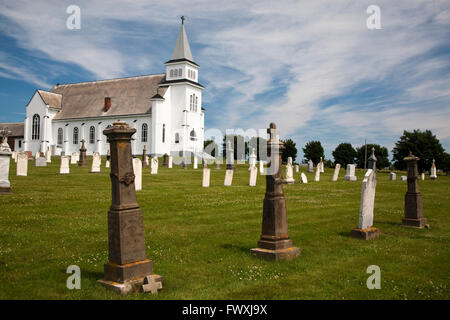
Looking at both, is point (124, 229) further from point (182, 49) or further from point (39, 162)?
point (182, 49)

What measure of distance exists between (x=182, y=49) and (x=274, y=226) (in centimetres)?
5919

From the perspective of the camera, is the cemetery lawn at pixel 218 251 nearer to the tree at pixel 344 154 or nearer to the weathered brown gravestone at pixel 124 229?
the weathered brown gravestone at pixel 124 229

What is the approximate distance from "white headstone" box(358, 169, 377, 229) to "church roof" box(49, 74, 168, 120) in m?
53.9

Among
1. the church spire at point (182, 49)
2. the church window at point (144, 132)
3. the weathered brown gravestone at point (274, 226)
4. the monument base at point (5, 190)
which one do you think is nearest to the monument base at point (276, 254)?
the weathered brown gravestone at point (274, 226)

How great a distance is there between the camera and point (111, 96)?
66.2 meters

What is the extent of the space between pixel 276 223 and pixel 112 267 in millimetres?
3258

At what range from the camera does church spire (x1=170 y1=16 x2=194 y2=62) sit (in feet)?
204


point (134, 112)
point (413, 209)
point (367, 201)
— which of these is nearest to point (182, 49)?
point (134, 112)

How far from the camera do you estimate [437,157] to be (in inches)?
2586

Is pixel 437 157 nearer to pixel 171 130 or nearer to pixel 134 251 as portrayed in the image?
pixel 171 130

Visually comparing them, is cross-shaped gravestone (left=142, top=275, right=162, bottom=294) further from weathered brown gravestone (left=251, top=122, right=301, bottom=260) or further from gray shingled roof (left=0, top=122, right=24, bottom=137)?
gray shingled roof (left=0, top=122, right=24, bottom=137)

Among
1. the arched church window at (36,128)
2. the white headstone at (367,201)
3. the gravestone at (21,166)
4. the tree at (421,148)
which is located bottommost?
the white headstone at (367,201)

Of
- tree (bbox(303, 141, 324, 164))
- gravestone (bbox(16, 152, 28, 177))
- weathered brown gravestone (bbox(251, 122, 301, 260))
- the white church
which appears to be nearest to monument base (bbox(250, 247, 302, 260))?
weathered brown gravestone (bbox(251, 122, 301, 260))

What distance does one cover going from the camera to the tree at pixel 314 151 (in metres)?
96.1
